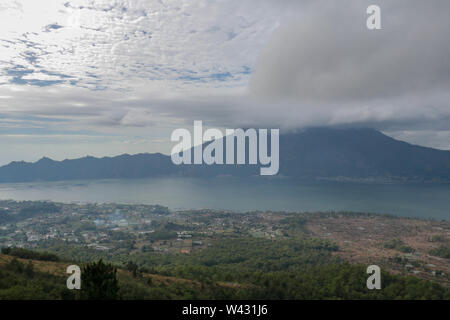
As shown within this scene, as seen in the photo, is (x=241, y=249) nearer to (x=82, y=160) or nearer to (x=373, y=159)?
(x=82, y=160)

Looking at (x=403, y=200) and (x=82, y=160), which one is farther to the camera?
(x=82, y=160)

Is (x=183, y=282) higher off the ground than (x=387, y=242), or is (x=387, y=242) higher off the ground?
(x=183, y=282)

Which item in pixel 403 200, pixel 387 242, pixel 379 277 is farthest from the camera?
pixel 403 200
